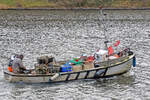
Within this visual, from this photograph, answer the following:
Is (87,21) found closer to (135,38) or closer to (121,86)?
(135,38)

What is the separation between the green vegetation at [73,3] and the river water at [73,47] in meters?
24.3

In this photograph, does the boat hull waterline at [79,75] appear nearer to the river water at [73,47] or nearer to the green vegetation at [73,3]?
the river water at [73,47]

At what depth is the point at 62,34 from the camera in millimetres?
57375

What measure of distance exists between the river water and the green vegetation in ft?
79.6

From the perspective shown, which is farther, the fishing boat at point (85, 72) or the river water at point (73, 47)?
the fishing boat at point (85, 72)

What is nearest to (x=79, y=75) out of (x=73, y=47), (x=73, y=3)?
(x=73, y=47)

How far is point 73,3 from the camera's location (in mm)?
108750

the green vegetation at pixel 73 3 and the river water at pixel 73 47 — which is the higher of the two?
the green vegetation at pixel 73 3

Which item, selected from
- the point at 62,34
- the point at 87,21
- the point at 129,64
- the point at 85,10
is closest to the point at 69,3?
the point at 85,10

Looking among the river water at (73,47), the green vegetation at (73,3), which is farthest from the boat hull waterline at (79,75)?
the green vegetation at (73,3)

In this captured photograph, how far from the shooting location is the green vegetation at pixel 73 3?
105 meters

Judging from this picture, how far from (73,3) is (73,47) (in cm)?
6452

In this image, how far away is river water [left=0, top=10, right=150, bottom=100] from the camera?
27469 millimetres

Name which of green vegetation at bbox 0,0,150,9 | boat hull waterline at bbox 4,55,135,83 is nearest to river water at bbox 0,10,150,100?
boat hull waterline at bbox 4,55,135,83
